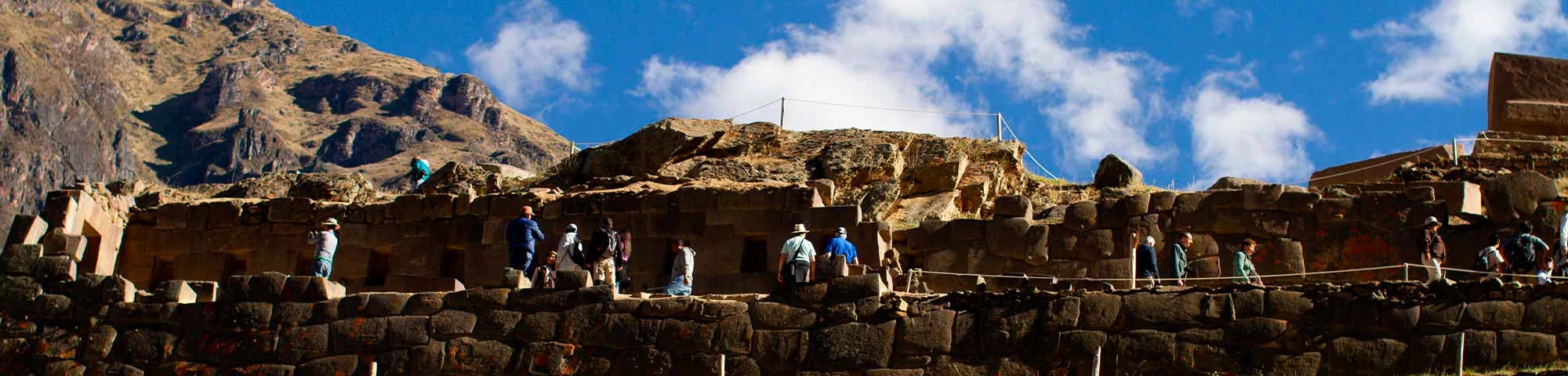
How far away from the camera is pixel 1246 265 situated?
19.1 metres

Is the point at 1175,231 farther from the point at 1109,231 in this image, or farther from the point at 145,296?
the point at 145,296

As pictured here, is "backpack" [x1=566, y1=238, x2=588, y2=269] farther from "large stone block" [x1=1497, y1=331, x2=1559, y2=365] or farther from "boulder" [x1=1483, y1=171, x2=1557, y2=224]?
"boulder" [x1=1483, y1=171, x2=1557, y2=224]

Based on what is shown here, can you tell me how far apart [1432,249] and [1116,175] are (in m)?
10.7

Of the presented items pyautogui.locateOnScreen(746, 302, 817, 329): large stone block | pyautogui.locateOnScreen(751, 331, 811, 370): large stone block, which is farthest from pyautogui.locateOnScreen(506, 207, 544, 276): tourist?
pyautogui.locateOnScreen(751, 331, 811, 370): large stone block

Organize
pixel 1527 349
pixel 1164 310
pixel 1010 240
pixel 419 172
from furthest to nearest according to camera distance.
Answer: pixel 419 172 < pixel 1010 240 < pixel 1164 310 < pixel 1527 349

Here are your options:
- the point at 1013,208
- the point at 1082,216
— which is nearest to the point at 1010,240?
the point at 1013,208

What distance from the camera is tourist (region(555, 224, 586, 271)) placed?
20.6 meters

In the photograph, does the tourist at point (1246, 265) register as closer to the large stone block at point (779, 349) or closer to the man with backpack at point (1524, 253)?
the man with backpack at point (1524, 253)

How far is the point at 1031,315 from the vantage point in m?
17.0

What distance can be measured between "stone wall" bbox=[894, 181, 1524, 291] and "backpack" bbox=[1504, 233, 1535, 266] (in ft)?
4.83

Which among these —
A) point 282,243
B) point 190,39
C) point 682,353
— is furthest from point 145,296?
point 190,39

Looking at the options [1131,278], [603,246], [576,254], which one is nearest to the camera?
[1131,278]

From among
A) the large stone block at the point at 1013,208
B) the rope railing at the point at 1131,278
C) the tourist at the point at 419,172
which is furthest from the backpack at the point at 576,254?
the tourist at the point at 419,172

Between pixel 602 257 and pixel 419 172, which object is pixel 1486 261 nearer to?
pixel 602 257
